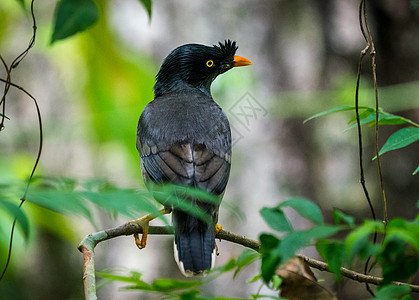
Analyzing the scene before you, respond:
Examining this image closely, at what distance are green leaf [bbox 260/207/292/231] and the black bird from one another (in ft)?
4.68

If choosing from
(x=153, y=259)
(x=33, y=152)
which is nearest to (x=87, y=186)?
(x=153, y=259)

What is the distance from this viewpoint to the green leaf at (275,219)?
131 centimetres

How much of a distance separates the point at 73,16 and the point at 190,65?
2.75 m

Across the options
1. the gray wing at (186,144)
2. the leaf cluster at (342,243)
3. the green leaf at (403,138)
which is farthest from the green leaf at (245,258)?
the gray wing at (186,144)

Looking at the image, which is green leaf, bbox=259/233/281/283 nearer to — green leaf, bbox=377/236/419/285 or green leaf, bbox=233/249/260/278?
green leaf, bbox=233/249/260/278

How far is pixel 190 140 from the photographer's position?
3.41 m

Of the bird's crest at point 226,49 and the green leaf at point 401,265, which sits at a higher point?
the bird's crest at point 226,49

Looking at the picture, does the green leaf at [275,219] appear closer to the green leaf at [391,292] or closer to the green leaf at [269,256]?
the green leaf at [269,256]

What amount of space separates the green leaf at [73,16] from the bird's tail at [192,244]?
1.41 metres

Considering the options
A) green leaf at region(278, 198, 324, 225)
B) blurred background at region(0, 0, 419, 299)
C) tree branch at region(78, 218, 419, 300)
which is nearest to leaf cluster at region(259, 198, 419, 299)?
green leaf at region(278, 198, 324, 225)

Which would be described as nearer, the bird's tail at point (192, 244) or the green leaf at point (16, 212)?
the green leaf at point (16, 212)

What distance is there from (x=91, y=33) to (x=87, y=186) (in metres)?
2.60

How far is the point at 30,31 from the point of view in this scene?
5.70 metres

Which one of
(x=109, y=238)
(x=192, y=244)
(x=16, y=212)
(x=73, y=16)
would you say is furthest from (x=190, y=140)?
(x=16, y=212)
